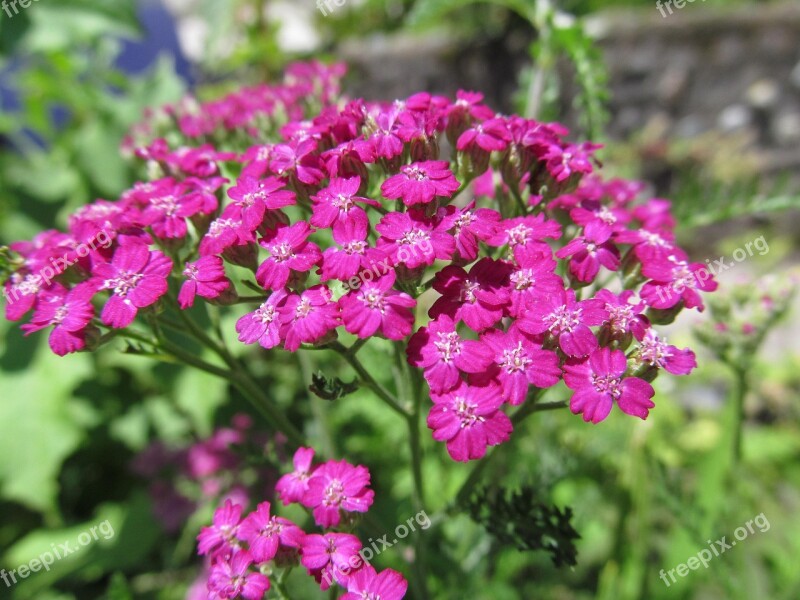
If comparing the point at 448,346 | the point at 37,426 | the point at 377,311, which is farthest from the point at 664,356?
the point at 37,426

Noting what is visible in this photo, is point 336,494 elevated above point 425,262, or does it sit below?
below

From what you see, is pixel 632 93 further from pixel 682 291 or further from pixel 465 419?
pixel 465 419

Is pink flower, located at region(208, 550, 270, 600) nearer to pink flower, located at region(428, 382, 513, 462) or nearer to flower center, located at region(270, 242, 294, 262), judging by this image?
pink flower, located at region(428, 382, 513, 462)

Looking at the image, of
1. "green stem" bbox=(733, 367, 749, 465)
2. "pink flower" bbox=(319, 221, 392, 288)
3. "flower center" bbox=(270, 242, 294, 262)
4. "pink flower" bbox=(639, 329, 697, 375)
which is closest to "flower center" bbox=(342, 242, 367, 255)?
"pink flower" bbox=(319, 221, 392, 288)

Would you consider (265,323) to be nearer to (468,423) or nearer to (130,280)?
(130,280)

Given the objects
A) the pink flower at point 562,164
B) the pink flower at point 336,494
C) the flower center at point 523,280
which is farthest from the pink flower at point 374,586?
the pink flower at point 562,164

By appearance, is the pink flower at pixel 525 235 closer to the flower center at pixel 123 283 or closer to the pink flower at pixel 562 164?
the pink flower at pixel 562 164
